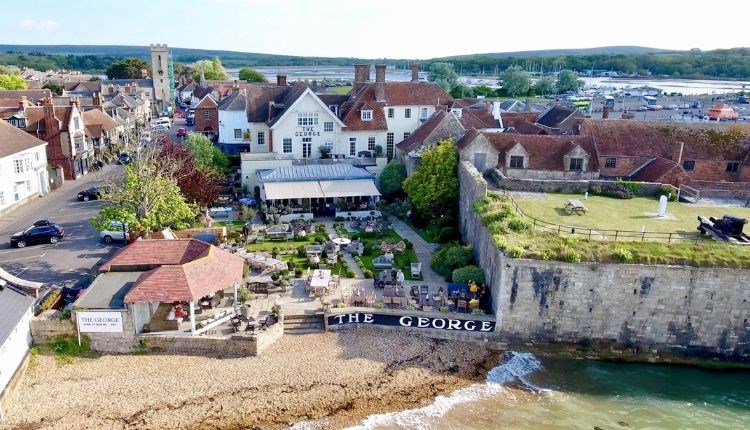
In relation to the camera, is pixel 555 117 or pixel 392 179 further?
pixel 555 117

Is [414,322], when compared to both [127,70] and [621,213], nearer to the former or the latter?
[621,213]

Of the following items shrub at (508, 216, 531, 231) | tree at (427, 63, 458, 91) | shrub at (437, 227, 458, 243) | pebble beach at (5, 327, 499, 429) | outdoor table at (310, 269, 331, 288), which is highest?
tree at (427, 63, 458, 91)

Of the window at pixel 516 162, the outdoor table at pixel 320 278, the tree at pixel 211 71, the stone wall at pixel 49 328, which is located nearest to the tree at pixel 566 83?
the tree at pixel 211 71

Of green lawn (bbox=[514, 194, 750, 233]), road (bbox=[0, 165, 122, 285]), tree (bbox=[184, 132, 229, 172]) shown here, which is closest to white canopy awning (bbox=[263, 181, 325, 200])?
tree (bbox=[184, 132, 229, 172])

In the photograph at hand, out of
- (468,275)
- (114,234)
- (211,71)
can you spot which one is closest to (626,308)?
(468,275)

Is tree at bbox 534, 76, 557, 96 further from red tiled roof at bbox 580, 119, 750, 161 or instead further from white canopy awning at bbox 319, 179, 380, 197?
white canopy awning at bbox 319, 179, 380, 197

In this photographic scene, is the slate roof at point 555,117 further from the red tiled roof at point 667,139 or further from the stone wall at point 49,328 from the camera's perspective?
the stone wall at point 49,328
